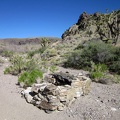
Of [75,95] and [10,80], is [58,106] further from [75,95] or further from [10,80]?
[10,80]

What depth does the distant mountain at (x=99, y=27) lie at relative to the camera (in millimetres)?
28094

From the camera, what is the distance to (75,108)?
691cm

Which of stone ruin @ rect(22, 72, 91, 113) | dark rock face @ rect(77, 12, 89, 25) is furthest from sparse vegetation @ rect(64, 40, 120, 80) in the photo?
dark rock face @ rect(77, 12, 89, 25)

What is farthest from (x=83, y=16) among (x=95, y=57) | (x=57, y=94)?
A: (x=57, y=94)

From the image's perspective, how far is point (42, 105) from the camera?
6848mm

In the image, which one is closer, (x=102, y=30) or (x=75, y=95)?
(x=75, y=95)

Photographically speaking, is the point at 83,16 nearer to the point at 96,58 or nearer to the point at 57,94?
the point at 96,58

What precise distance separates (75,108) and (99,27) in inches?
1095

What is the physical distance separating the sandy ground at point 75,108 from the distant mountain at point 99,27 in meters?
18.0

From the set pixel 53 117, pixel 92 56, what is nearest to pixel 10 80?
pixel 53 117

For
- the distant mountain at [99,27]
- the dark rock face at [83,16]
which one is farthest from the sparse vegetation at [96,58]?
the dark rock face at [83,16]

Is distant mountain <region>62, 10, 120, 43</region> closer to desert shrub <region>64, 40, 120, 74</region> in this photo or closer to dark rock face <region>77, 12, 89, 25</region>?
dark rock face <region>77, 12, 89, 25</region>

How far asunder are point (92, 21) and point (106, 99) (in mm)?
37276

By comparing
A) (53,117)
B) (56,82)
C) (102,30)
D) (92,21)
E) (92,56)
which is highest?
(92,21)
